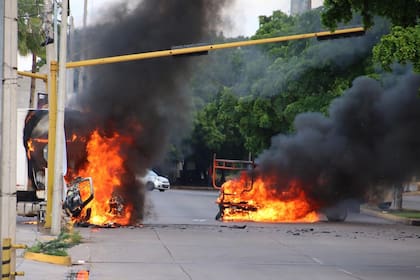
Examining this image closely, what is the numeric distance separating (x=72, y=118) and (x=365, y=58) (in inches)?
455

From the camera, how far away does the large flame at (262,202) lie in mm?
26156

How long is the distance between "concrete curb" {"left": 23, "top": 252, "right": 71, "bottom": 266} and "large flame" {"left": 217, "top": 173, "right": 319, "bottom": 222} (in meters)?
11.7

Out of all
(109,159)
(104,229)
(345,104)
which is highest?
(345,104)

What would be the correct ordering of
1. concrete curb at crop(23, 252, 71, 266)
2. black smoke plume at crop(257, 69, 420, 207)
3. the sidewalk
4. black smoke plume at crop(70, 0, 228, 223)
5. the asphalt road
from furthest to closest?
1. black smoke plume at crop(257, 69, 420, 207)
2. black smoke plume at crop(70, 0, 228, 223)
3. concrete curb at crop(23, 252, 71, 266)
4. the asphalt road
5. the sidewalk

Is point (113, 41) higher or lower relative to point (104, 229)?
higher

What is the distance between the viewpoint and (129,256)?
631 inches

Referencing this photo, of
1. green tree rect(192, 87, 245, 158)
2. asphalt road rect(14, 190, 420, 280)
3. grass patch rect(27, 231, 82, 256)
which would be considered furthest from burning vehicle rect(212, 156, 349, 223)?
green tree rect(192, 87, 245, 158)

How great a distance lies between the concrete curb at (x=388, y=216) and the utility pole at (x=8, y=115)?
20570 mm

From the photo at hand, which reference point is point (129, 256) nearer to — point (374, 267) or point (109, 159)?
point (374, 267)

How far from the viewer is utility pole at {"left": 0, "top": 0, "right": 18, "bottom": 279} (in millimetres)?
8555

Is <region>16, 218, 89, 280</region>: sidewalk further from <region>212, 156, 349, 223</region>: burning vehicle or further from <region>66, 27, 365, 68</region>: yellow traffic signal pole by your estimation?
<region>212, 156, 349, 223</region>: burning vehicle

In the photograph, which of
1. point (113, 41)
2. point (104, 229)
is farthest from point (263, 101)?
point (104, 229)

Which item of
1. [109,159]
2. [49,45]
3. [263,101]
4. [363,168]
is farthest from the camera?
[263,101]

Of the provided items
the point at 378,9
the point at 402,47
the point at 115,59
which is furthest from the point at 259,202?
the point at 402,47
